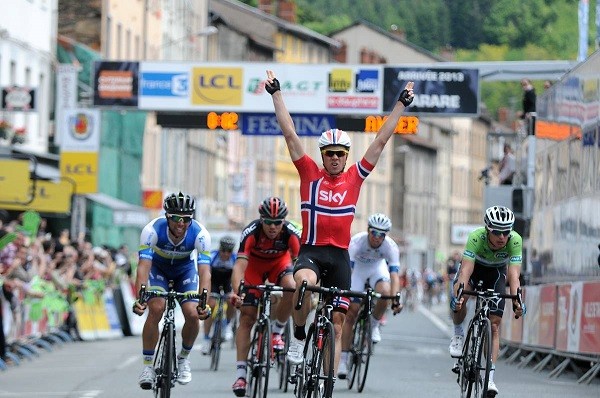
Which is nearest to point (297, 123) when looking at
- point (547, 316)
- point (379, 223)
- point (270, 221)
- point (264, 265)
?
point (547, 316)

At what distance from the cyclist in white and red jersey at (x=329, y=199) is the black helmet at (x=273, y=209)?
2.82 m

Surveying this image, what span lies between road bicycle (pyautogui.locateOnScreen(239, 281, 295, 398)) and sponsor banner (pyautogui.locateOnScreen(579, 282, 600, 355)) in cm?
582

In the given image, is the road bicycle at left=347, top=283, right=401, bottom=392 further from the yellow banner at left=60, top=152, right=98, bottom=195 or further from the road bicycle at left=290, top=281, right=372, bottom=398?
the yellow banner at left=60, top=152, right=98, bottom=195

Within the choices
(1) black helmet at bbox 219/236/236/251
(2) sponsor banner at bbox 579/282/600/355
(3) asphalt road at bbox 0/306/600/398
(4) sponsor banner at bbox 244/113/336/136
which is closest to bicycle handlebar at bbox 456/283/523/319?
(3) asphalt road at bbox 0/306/600/398

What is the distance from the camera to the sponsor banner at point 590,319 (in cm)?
2156

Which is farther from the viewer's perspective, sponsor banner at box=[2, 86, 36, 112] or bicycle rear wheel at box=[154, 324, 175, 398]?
sponsor banner at box=[2, 86, 36, 112]

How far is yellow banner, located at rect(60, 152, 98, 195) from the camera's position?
43.8m

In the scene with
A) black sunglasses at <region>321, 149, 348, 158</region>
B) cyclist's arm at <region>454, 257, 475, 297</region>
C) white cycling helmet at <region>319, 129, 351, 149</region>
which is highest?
white cycling helmet at <region>319, 129, 351, 149</region>

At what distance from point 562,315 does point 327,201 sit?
35.3 feet

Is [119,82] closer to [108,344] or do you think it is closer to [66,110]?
[66,110]

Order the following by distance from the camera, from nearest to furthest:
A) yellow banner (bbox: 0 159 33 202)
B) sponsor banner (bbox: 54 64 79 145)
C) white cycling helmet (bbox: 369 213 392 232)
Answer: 1. white cycling helmet (bbox: 369 213 392 232)
2. yellow banner (bbox: 0 159 33 202)
3. sponsor banner (bbox: 54 64 79 145)

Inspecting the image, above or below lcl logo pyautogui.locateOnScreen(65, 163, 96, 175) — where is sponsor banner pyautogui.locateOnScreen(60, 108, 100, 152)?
above

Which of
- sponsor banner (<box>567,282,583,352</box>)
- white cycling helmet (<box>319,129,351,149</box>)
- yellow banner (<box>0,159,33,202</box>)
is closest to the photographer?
white cycling helmet (<box>319,129,351,149</box>)

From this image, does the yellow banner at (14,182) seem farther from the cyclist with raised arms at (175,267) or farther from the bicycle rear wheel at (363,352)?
the cyclist with raised arms at (175,267)
